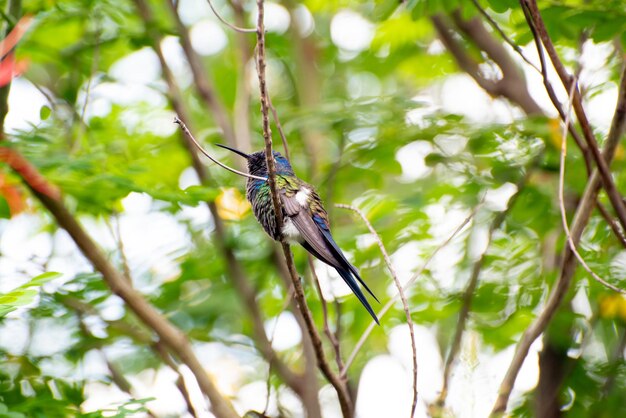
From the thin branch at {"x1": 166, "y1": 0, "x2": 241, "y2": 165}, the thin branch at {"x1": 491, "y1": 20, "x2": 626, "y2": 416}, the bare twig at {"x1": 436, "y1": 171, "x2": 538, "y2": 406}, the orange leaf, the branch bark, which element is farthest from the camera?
the thin branch at {"x1": 166, "y1": 0, "x2": 241, "y2": 165}

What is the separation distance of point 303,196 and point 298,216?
0.85 feet

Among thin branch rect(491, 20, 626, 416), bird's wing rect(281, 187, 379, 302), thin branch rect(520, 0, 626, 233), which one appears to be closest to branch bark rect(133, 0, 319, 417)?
bird's wing rect(281, 187, 379, 302)

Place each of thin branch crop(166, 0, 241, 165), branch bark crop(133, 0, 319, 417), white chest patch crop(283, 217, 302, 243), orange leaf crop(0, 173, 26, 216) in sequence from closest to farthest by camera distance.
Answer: white chest patch crop(283, 217, 302, 243) < orange leaf crop(0, 173, 26, 216) < branch bark crop(133, 0, 319, 417) < thin branch crop(166, 0, 241, 165)

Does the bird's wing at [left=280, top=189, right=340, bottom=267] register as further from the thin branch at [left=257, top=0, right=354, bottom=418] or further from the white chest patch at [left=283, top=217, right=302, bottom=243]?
the thin branch at [left=257, top=0, right=354, bottom=418]

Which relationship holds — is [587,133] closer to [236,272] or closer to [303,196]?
[303,196]

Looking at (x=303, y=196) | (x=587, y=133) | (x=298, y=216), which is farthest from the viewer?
(x=303, y=196)

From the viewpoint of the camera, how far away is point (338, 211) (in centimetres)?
693

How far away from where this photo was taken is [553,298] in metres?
4.01

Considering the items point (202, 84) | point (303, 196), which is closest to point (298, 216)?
point (303, 196)

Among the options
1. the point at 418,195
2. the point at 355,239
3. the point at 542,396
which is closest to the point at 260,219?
the point at 355,239

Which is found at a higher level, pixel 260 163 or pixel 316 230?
pixel 260 163

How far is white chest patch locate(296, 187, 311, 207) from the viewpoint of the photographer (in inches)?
179

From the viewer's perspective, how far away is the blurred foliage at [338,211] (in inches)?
183

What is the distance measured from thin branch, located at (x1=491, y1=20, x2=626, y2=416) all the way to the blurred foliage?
58cm
